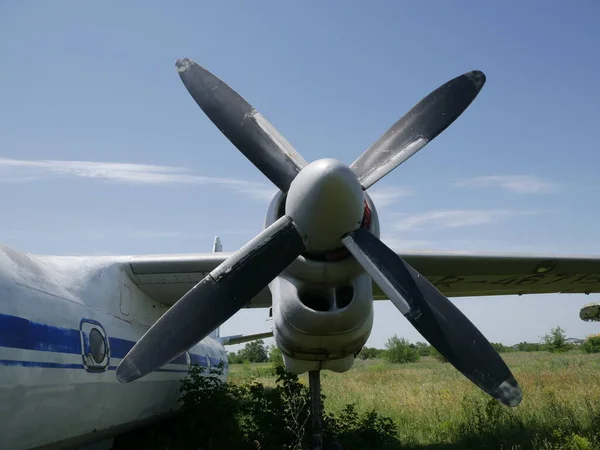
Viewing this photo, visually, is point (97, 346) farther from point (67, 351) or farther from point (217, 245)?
point (217, 245)

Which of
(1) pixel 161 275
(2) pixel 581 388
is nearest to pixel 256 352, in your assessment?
(2) pixel 581 388

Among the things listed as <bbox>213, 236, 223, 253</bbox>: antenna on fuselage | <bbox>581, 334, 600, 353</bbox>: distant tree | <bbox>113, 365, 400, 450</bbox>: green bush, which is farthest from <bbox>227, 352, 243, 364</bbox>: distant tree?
<bbox>113, 365, 400, 450</bbox>: green bush

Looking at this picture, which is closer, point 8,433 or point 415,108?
point 8,433

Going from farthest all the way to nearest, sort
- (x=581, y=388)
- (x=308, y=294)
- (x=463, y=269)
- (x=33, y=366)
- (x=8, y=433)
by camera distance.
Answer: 1. (x=581, y=388)
2. (x=463, y=269)
3. (x=308, y=294)
4. (x=33, y=366)
5. (x=8, y=433)

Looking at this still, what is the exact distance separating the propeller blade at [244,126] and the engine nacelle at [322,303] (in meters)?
0.37

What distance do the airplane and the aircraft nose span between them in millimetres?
14

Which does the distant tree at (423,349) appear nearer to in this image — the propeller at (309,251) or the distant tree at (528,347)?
the distant tree at (528,347)

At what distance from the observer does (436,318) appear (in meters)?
5.46

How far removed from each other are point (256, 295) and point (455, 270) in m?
3.54

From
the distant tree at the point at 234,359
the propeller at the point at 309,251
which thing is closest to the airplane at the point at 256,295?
the propeller at the point at 309,251

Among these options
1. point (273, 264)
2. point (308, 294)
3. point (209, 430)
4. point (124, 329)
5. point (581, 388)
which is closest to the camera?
point (273, 264)

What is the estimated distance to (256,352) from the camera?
60.1 m

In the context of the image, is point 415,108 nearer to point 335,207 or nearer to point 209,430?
point 335,207

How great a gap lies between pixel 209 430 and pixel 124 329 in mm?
2525
